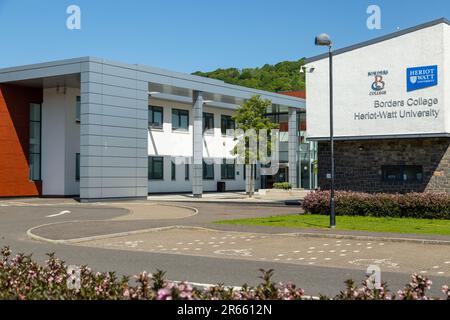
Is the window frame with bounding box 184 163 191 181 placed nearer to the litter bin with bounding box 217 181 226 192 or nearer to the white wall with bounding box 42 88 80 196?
the litter bin with bounding box 217 181 226 192

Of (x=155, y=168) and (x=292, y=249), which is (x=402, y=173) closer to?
(x=292, y=249)

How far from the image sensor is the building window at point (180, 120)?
52.0m

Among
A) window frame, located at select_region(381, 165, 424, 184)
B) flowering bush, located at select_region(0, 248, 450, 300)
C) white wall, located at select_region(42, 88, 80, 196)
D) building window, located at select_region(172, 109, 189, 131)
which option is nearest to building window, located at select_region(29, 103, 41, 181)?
white wall, located at select_region(42, 88, 80, 196)

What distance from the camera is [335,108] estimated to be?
2973cm

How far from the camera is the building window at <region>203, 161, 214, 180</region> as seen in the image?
5622 cm

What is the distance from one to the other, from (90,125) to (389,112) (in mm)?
18720

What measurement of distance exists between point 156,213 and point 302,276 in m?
18.1

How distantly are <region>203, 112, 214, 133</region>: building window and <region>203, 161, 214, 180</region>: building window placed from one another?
313 centimetres

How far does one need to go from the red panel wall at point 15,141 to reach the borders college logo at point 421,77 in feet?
85.8

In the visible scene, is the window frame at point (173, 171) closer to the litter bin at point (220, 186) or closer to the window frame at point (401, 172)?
the litter bin at point (220, 186)

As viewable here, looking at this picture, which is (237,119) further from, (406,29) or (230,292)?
(230,292)

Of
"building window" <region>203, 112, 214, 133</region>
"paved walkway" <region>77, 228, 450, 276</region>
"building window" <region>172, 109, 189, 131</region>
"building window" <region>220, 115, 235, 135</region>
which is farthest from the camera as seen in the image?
"building window" <region>220, 115, 235, 135</region>

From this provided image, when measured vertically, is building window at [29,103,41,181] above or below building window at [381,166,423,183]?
above

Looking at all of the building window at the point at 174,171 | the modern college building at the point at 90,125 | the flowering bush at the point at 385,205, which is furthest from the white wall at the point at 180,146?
the flowering bush at the point at 385,205
